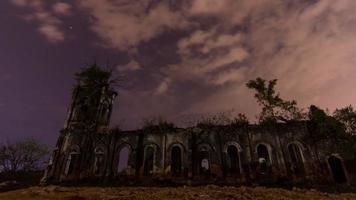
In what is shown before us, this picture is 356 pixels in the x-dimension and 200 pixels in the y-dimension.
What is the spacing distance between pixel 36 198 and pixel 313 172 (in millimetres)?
17651

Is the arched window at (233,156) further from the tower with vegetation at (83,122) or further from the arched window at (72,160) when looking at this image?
the arched window at (72,160)

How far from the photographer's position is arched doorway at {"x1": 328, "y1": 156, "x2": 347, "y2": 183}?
16.7m

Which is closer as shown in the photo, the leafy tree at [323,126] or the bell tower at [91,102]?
the leafy tree at [323,126]

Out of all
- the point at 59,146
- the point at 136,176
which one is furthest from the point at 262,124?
the point at 59,146

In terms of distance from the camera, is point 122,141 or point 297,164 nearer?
point 297,164

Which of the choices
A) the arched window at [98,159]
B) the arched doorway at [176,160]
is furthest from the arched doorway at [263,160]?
the arched window at [98,159]

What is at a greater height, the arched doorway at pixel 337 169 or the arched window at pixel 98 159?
the arched window at pixel 98 159

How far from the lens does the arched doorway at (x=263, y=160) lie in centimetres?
1748

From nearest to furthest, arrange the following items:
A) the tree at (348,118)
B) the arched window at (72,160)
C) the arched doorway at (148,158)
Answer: the tree at (348,118)
the arched window at (72,160)
the arched doorway at (148,158)

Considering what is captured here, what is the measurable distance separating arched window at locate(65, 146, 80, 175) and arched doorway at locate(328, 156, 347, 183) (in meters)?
20.8

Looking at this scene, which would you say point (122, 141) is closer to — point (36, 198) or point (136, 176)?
point (136, 176)

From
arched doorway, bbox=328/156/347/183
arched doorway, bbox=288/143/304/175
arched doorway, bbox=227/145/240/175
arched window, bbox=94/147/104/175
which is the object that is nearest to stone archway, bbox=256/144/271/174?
arched doorway, bbox=288/143/304/175

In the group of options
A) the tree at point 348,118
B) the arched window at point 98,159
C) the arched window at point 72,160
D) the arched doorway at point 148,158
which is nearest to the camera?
the tree at point 348,118

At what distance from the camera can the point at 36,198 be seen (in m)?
12.0
